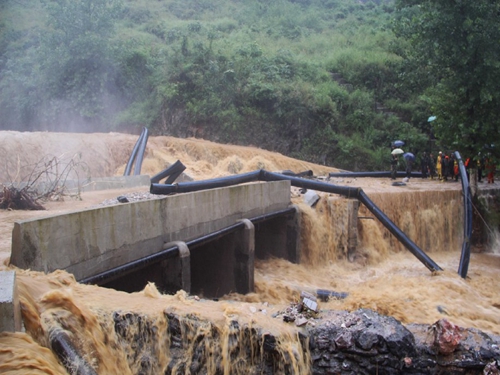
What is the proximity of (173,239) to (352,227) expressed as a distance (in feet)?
22.6

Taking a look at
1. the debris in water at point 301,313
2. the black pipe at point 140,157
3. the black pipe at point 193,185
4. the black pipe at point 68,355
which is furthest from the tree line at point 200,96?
the black pipe at point 68,355

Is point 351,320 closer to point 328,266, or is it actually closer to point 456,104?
point 328,266

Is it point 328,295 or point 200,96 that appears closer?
point 328,295

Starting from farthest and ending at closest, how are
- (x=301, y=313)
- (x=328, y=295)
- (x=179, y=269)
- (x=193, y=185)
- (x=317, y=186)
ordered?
(x=317, y=186) → (x=193, y=185) → (x=328, y=295) → (x=179, y=269) → (x=301, y=313)

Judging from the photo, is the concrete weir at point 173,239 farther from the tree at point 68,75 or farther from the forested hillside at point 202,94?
the tree at point 68,75

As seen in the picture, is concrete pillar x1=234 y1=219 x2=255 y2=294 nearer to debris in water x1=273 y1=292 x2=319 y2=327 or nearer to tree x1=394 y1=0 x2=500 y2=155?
debris in water x1=273 y1=292 x2=319 y2=327

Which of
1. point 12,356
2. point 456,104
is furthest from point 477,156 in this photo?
point 12,356

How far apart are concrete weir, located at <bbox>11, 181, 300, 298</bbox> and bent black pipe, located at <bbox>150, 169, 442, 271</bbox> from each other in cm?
67

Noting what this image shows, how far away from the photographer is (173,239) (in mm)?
8820

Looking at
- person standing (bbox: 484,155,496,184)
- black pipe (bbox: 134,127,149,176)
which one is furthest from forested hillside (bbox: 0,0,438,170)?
black pipe (bbox: 134,127,149,176)

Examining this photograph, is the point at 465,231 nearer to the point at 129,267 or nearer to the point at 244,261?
the point at 244,261

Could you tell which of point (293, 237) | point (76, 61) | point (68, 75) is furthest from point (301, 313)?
point (68, 75)

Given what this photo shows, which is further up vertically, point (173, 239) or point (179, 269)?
point (173, 239)

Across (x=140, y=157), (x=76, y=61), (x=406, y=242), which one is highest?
(x=76, y=61)
